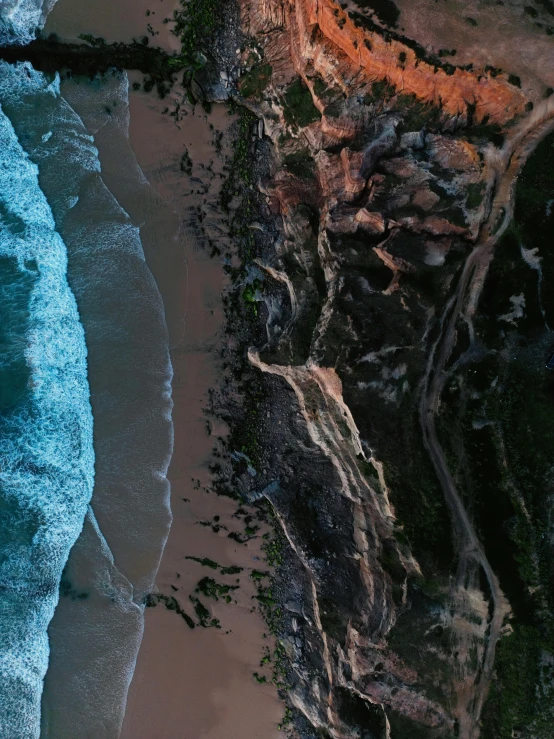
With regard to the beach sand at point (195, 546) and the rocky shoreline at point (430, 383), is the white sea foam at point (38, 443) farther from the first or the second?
the rocky shoreline at point (430, 383)

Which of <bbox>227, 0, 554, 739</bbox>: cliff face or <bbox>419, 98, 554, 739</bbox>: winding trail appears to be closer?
<bbox>227, 0, 554, 739</bbox>: cliff face

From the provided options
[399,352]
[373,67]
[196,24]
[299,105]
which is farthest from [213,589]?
[196,24]

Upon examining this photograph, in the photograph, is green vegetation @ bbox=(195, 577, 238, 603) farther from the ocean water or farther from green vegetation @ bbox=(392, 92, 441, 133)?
green vegetation @ bbox=(392, 92, 441, 133)

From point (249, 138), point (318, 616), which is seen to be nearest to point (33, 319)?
point (249, 138)

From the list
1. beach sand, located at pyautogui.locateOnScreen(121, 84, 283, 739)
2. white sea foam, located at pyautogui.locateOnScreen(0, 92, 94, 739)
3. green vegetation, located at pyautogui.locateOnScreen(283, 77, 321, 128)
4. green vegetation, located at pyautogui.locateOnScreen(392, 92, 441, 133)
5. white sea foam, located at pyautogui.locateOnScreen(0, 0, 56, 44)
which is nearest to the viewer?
green vegetation, located at pyautogui.locateOnScreen(392, 92, 441, 133)

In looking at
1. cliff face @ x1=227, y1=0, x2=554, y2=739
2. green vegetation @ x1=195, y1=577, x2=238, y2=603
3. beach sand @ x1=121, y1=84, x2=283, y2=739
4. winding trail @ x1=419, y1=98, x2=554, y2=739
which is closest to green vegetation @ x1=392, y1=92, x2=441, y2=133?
cliff face @ x1=227, y1=0, x2=554, y2=739

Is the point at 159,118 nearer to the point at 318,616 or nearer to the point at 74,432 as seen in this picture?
the point at 74,432
